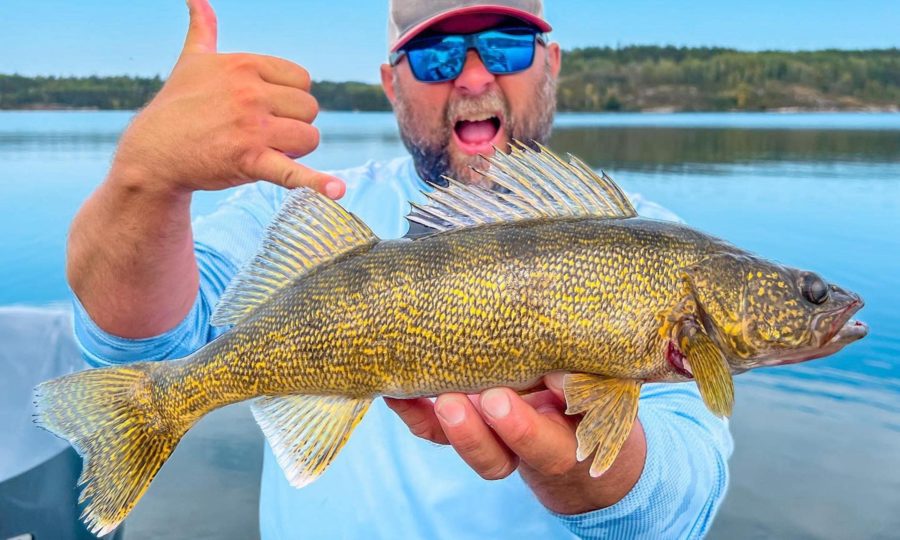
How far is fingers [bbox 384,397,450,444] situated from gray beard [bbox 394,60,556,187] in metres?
1.86

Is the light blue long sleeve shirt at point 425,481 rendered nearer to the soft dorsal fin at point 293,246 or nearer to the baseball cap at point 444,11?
the soft dorsal fin at point 293,246

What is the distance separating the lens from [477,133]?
13.7ft

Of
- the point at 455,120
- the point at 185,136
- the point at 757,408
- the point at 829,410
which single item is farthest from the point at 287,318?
the point at 829,410

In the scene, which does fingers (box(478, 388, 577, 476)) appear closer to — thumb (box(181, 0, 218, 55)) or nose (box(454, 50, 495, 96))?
thumb (box(181, 0, 218, 55))

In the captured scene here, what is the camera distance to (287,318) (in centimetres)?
219

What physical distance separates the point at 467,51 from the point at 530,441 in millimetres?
2559

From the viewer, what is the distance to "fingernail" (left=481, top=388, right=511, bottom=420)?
6.68 feet

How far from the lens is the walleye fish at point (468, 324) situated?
210 centimetres

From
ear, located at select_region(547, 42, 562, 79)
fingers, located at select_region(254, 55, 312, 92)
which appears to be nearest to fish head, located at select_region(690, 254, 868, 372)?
fingers, located at select_region(254, 55, 312, 92)

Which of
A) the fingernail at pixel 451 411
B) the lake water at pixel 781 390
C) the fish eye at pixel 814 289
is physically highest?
the fish eye at pixel 814 289

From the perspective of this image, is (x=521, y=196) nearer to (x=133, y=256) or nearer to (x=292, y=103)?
(x=292, y=103)

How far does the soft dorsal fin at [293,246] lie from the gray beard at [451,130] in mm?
1744

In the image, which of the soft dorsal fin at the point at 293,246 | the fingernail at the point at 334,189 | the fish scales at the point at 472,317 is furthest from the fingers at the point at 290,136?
the fish scales at the point at 472,317

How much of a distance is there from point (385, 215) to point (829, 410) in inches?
227
